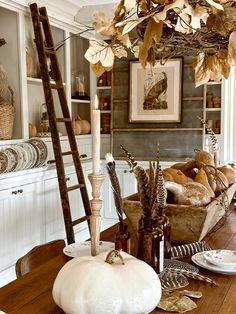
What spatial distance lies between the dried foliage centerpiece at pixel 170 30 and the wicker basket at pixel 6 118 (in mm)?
2213

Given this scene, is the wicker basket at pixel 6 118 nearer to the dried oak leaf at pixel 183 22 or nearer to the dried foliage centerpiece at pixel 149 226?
the dried foliage centerpiece at pixel 149 226

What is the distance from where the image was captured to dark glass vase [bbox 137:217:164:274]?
1.32 m

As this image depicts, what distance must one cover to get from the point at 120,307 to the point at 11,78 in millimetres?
3167

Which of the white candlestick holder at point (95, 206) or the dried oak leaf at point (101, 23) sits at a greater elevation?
the dried oak leaf at point (101, 23)

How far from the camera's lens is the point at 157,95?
4.73 meters

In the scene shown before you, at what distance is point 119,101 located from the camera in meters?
4.95

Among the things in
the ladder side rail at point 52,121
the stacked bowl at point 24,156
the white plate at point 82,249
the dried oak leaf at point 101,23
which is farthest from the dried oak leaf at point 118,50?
the ladder side rail at point 52,121

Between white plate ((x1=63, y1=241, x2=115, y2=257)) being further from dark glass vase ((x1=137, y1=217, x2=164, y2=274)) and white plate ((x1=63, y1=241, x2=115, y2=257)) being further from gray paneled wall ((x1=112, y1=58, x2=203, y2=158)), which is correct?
gray paneled wall ((x1=112, y1=58, x2=203, y2=158))

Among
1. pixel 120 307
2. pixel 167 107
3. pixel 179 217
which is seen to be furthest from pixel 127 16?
pixel 167 107

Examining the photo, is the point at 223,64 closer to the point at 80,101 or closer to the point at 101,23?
the point at 101,23

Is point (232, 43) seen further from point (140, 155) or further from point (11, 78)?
point (140, 155)

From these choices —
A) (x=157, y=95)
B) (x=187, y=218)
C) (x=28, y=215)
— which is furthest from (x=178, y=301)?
(x=157, y=95)

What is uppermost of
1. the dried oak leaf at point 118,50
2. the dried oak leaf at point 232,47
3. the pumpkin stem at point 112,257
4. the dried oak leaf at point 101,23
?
the dried oak leaf at point 101,23

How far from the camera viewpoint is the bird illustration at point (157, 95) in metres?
4.70
